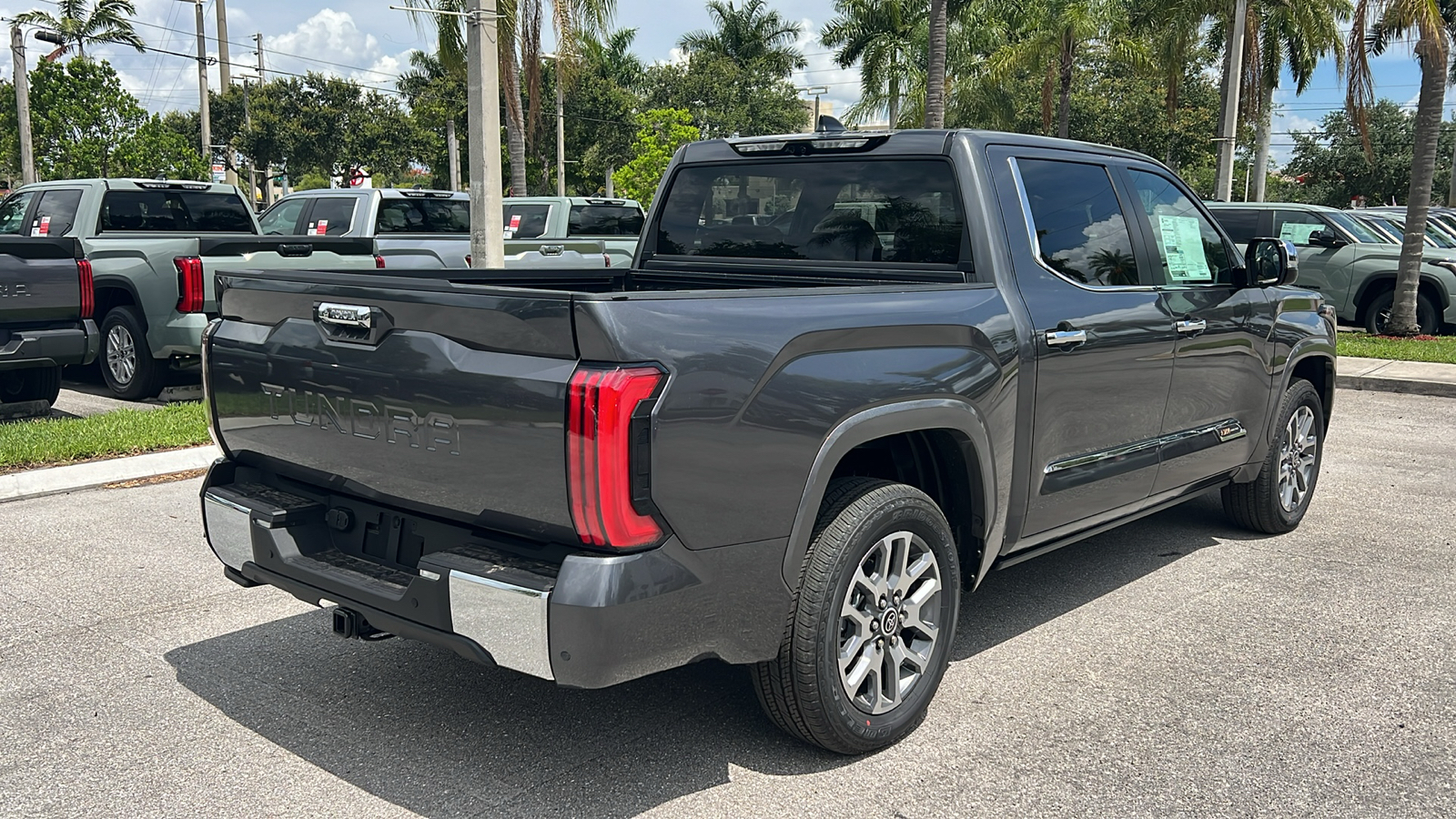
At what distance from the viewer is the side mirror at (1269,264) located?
17.7 feet

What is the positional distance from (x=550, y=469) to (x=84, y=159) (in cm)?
3595

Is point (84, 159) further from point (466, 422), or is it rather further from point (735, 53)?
point (466, 422)

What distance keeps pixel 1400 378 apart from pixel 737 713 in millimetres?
10779

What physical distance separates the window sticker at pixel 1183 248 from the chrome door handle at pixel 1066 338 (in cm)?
95

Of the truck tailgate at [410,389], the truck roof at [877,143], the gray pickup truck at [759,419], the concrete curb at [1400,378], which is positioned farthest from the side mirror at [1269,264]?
the concrete curb at [1400,378]

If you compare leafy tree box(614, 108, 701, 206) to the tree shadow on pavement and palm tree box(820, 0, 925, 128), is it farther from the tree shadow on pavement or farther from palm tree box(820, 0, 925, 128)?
the tree shadow on pavement

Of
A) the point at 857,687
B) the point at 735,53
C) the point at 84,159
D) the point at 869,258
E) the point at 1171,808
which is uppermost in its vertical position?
the point at 735,53

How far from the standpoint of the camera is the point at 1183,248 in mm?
5250

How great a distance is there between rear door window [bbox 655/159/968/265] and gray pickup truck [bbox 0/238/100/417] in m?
5.45

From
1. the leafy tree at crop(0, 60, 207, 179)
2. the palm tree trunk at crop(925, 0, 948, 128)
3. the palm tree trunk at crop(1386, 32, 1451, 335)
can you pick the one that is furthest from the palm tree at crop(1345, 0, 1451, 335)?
the leafy tree at crop(0, 60, 207, 179)

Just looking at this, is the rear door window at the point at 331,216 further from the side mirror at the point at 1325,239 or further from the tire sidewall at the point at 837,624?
the side mirror at the point at 1325,239

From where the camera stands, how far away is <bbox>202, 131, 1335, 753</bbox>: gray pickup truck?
2.94 metres

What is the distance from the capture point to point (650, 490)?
2912 millimetres

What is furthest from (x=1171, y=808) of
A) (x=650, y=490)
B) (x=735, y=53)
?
(x=735, y=53)
